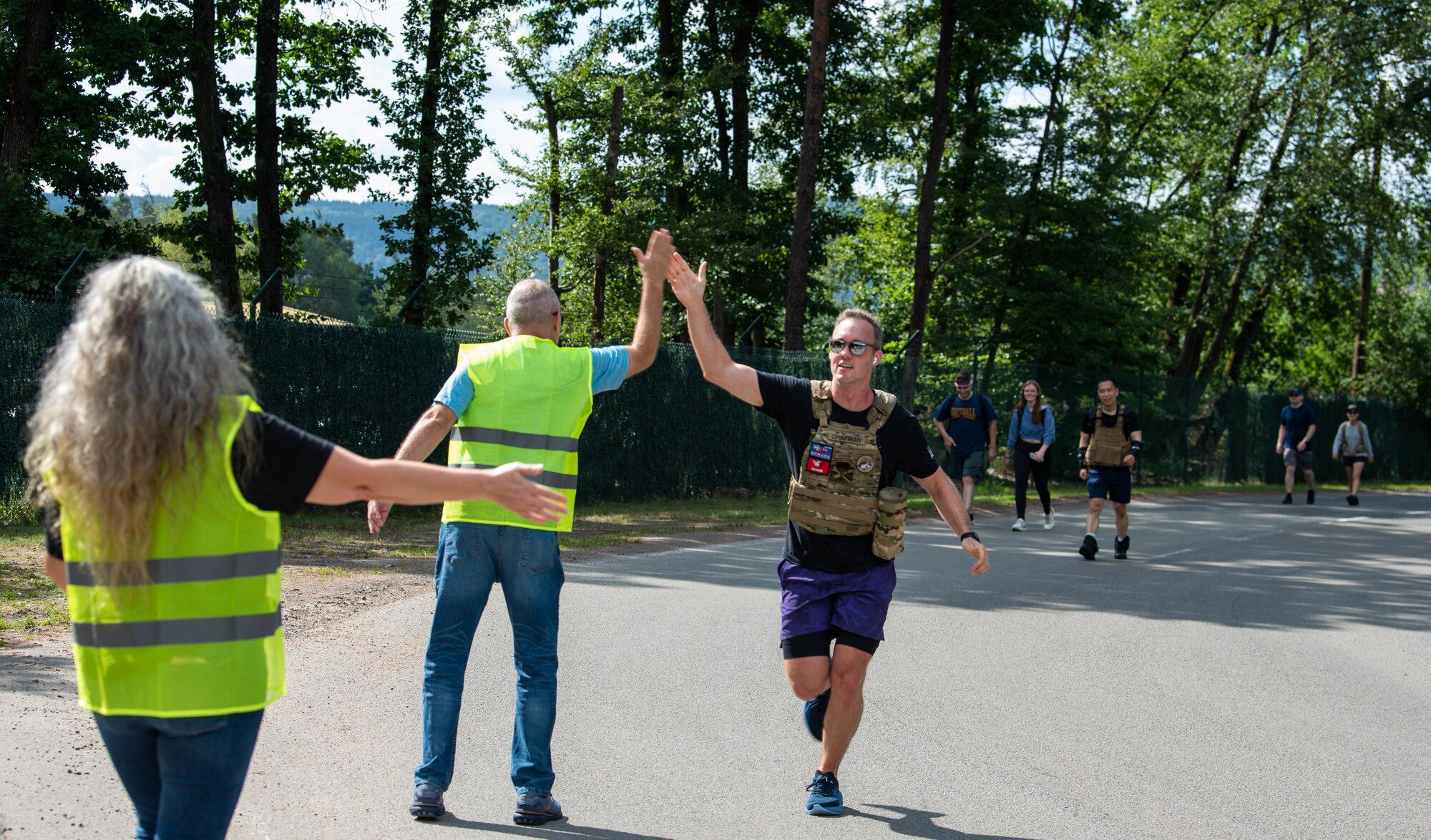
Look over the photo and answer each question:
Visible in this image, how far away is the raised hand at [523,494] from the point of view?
2932 millimetres

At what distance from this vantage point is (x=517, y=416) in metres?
4.74

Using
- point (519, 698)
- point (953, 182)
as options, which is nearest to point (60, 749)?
point (519, 698)

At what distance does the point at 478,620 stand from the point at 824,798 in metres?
1.49

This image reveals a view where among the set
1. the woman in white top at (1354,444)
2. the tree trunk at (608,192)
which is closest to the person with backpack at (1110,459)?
the woman in white top at (1354,444)

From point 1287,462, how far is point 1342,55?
1529 centimetres

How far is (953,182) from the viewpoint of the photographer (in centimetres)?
3291

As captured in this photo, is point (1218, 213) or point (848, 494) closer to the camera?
point (848, 494)

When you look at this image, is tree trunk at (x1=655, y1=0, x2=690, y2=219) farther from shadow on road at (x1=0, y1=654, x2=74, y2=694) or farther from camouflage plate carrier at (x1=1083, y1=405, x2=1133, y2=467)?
shadow on road at (x1=0, y1=654, x2=74, y2=694)

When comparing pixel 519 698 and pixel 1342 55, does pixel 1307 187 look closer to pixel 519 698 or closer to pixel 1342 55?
pixel 1342 55

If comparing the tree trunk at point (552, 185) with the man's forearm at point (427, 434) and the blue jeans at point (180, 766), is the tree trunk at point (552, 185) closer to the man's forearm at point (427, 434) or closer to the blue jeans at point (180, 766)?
the man's forearm at point (427, 434)

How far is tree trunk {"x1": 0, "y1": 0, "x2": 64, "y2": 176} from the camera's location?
1891 cm

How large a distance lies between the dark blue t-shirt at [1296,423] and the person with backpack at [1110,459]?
11.8 metres

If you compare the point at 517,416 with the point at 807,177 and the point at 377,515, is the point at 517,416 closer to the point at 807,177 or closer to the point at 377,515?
the point at 377,515

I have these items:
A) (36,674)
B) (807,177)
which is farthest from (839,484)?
(807,177)
